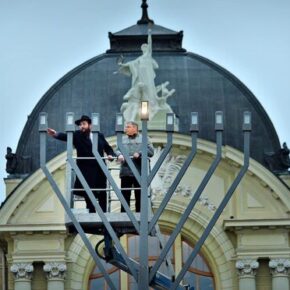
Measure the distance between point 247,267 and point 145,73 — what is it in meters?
4.74

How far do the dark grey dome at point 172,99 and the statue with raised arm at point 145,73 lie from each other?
1069 millimetres

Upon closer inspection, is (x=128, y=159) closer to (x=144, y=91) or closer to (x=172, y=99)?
(x=144, y=91)

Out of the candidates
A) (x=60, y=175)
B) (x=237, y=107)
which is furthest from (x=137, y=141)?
(x=237, y=107)

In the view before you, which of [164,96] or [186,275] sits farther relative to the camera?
[164,96]

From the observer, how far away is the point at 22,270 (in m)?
32.7

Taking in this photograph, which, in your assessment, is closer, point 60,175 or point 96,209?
point 96,209

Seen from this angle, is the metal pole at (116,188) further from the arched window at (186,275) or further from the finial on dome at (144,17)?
the finial on dome at (144,17)

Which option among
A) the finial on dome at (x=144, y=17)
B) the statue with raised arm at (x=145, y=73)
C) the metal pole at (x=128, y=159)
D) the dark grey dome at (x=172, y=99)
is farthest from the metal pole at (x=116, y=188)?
the finial on dome at (x=144, y=17)

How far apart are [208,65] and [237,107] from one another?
5.24ft

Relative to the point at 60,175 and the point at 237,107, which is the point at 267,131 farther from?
the point at 60,175

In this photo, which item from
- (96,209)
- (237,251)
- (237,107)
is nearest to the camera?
(96,209)

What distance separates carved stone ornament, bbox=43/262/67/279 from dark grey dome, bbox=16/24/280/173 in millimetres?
2412

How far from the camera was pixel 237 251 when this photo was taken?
32594 millimetres

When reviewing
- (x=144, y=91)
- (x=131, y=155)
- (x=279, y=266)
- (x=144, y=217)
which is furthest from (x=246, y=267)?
(x=144, y=217)
